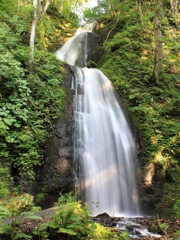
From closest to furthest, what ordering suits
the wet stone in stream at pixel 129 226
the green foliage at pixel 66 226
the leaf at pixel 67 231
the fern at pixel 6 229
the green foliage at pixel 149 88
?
1. the fern at pixel 6 229
2. the leaf at pixel 67 231
3. the green foliage at pixel 66 226
4. the wet stone in stream at pixel 129 226
5. the green foliage at pixel 149 88

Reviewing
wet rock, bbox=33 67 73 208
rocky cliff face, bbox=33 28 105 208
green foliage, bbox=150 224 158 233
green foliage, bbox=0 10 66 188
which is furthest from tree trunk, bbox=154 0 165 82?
green foliage, bbox=150 224 158 233

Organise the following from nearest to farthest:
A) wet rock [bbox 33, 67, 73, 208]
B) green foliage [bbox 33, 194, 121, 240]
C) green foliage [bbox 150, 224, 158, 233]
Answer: green foliage [bbox 33, 194, 121, 240], green foliage [bbox 150, 224, 158, 233], wet rock [bbox 33, 67, 73, 208]

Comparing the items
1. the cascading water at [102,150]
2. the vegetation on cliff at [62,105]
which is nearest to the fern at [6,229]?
the vegetation on cliff at [62,105]

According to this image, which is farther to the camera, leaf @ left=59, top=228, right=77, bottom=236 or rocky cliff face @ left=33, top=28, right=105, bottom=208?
rocky cliff face @ left=33, top=28, right=105, bottom=208

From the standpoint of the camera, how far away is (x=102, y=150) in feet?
29.2

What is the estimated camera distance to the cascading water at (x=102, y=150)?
789 centimetres

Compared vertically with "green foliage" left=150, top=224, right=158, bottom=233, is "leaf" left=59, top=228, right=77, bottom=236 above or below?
above

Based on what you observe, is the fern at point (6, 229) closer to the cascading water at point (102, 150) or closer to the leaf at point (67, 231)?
the leaf at point (67, 231)

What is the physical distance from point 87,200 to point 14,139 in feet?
11.1

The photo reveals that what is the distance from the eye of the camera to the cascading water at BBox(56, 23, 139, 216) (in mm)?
7887

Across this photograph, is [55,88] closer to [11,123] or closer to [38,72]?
[38,72]

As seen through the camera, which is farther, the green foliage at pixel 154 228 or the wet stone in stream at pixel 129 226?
the green foliage at pixel 154 228

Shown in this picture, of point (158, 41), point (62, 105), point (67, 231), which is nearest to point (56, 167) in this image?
point (62, 105)

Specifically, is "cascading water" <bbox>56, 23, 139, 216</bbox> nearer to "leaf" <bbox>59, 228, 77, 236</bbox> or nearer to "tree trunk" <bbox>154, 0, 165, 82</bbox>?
"tree trunk" <bbox>154, 0, 165, 82</bbox>
